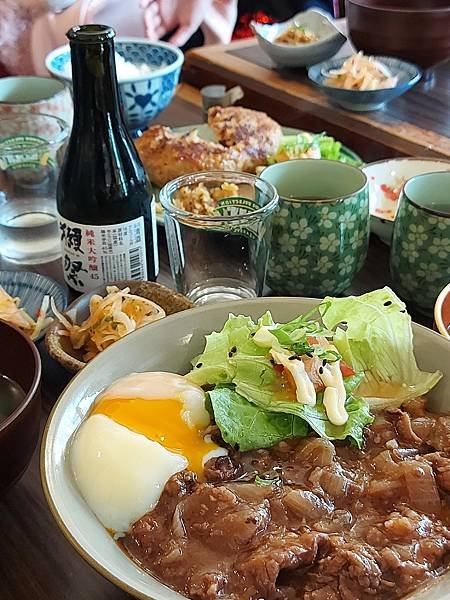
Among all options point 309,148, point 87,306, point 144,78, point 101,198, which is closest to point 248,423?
point 87,306

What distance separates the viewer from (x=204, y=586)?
69cm

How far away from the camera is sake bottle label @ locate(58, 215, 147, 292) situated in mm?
1238

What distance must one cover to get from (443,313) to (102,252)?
1.82 ft

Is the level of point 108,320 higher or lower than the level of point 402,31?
lower

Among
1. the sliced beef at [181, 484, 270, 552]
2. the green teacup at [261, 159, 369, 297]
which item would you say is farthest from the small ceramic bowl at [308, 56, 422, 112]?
the sliced beef at [181, 484, 270, 552]

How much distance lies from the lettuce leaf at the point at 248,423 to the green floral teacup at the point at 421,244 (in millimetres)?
470

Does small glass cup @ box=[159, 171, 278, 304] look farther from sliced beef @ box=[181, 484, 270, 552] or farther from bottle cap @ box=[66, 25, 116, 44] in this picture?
sliced beef @ box=[181, 484, 270, 552]

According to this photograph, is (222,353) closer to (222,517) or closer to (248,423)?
(248,423)

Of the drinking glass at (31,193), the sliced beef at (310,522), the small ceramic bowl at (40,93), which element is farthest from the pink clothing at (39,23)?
the sliced beef at (310,522)

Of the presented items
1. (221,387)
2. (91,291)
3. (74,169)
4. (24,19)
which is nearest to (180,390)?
(221,387)

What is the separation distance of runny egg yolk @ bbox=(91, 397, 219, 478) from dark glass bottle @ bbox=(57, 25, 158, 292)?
1.40 feet

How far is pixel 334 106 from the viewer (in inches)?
75.7

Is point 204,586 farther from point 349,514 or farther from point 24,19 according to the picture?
point 24,19

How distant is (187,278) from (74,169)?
0.26 metres
